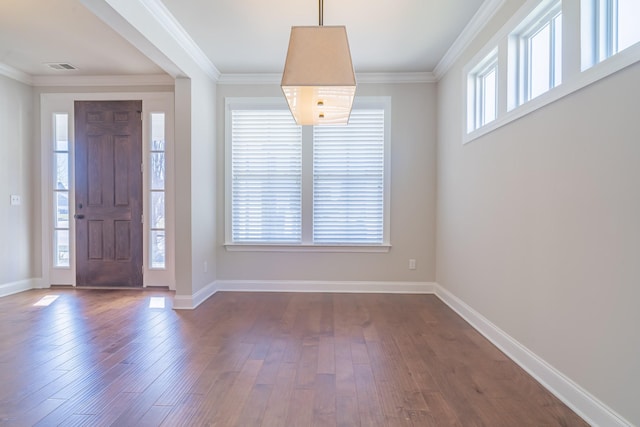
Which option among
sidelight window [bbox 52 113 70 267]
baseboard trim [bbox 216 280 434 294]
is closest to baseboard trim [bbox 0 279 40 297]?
sidelight window [bbox 52 113 70 267]

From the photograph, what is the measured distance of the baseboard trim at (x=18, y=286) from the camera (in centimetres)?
428

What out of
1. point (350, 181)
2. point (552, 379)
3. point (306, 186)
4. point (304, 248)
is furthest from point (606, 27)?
point (304, 248)

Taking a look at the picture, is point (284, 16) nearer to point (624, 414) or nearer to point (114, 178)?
point (114, 178)

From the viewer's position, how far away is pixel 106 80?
4547mm

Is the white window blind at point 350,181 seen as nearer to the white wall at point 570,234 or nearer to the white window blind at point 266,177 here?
the white window blind at point 266,177

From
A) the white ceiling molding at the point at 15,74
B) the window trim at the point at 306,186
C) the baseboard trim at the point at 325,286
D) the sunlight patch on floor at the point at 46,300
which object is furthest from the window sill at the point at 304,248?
the white ceiling molding at the point at 15,74

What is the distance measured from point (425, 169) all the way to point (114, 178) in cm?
423

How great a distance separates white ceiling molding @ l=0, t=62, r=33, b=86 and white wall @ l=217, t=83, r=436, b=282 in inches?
102

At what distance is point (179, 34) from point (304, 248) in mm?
2820

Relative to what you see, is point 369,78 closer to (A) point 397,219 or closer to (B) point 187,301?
(A) point 397,219

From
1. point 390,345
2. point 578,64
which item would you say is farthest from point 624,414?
point 578,64

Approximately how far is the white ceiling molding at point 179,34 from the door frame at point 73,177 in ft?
2.55

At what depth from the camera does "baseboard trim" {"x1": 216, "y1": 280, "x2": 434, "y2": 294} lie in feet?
14.9

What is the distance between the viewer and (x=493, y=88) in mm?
3236
